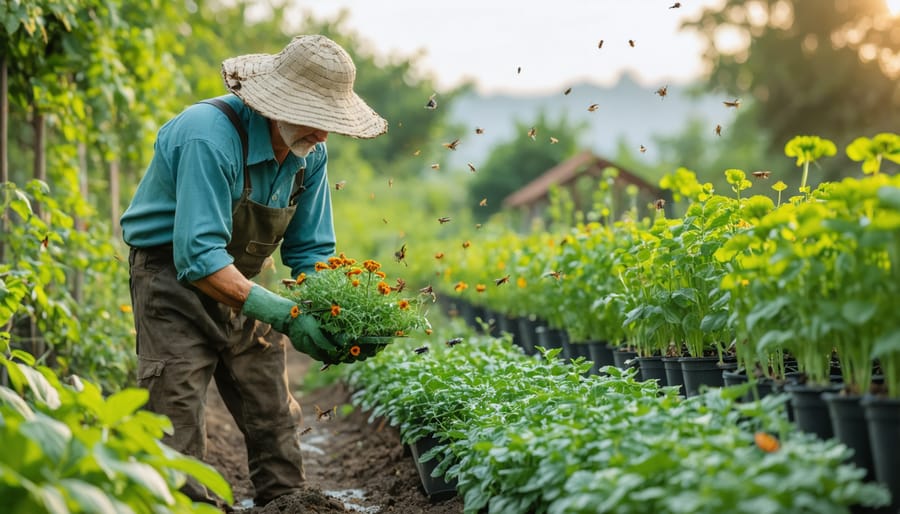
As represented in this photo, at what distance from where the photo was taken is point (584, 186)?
44.3 feet

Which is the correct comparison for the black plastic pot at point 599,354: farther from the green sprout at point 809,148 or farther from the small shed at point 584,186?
the small shed at point 584,186

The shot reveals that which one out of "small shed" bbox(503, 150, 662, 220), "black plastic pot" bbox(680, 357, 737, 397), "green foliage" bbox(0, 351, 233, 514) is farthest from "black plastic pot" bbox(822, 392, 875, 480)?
"small shed" bbox(503, 150, 662, 220)

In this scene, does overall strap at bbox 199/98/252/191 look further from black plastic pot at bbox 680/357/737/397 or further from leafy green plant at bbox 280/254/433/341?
black plastic pot at bbox 680/357/737/397

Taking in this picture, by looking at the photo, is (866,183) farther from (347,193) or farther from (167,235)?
(347,193)

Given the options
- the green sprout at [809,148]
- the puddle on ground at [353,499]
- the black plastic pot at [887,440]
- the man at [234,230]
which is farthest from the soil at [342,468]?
the green sprout at [809,148]

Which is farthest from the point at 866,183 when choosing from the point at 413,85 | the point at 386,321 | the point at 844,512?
the point at 413,85

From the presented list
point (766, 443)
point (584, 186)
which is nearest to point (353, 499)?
point (766, 443)

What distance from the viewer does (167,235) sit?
12.3 ft

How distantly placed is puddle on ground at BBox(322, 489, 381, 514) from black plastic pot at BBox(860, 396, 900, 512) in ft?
7.42

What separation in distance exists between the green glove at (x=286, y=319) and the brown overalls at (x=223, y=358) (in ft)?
1.18

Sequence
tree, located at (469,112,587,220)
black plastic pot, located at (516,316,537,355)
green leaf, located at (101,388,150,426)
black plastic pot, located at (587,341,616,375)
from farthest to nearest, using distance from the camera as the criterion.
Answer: tree, located at (469,112,587,220)
black plastic pot, located at (516,316,537,355)
black plastic pot, located at (587,341,616,375)
green leaf, located at (101,388,150,426)

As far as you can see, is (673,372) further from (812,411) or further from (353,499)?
(353,499)

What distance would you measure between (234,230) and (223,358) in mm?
566

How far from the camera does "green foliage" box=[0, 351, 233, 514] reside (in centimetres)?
195
